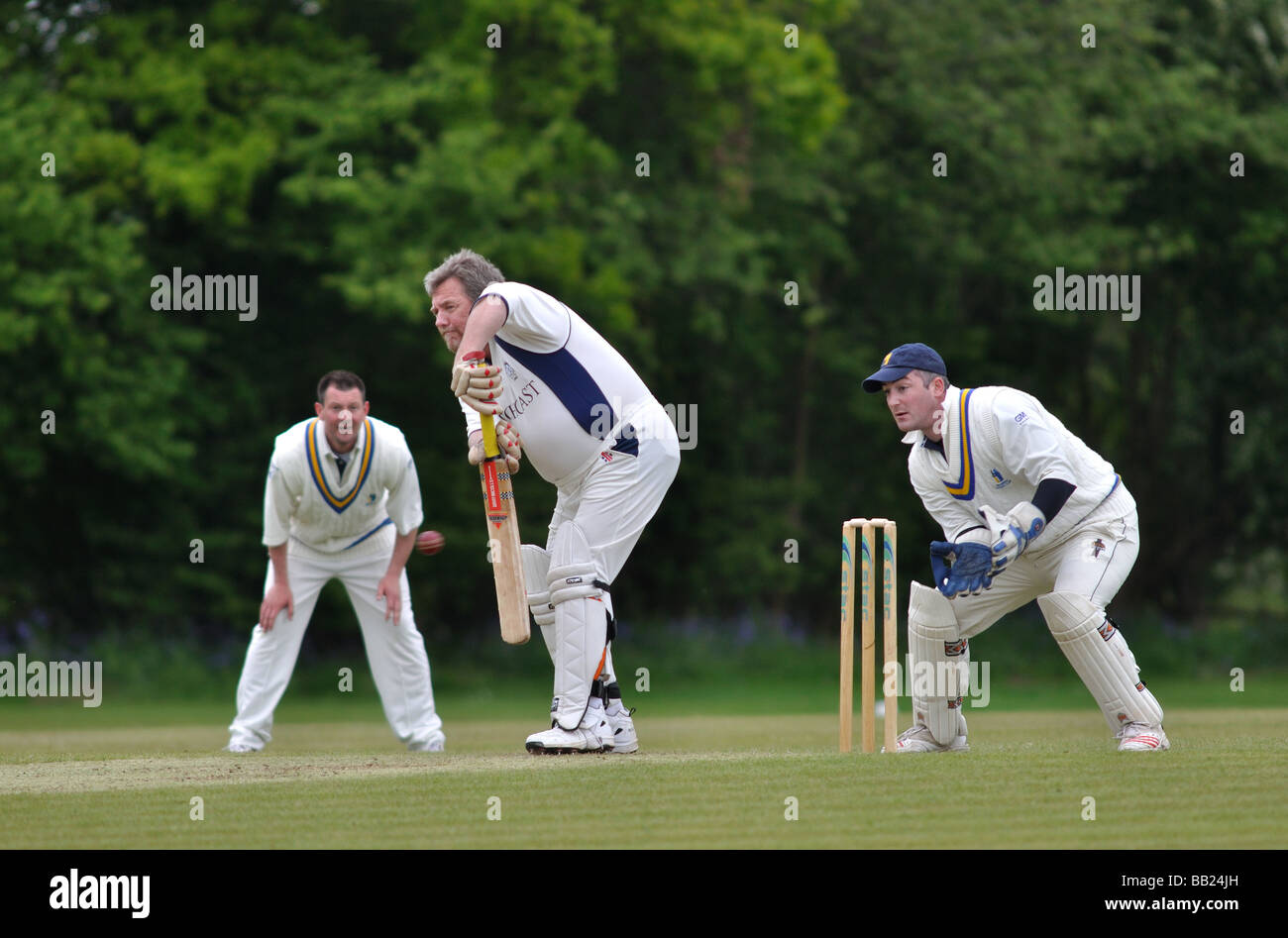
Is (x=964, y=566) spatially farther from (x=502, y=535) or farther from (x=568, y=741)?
(x=502, y=535)

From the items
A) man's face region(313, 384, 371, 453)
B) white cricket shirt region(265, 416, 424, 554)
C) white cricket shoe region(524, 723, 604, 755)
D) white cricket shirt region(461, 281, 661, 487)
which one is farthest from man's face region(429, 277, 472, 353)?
white cricket shirt region(265, 416, 424, 554)

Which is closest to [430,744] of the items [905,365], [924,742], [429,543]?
[429,543]

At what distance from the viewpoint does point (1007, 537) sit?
6539 mm

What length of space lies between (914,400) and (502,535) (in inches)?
68.5

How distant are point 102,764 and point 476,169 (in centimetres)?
1025

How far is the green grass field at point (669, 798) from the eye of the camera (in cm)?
490

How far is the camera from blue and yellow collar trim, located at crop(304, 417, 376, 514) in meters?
8.85

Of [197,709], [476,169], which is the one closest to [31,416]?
[197,709]

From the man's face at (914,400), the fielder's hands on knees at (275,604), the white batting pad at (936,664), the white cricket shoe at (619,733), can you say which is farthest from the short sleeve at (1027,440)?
the fielder's hands on knees at (275,604)

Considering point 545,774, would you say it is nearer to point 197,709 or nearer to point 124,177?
point 197,709

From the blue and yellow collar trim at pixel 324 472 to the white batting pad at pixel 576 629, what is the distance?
252 cm

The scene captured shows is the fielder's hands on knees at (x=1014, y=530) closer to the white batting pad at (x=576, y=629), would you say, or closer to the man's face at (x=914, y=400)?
the man's face at (x=914, y=400)

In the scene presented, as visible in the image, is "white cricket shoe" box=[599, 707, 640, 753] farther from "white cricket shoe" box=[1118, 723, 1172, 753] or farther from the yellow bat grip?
"white cricket shoe" box=[1118, 723, 1172, 753]

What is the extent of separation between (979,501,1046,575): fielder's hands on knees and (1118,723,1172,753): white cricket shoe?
2.74ft
